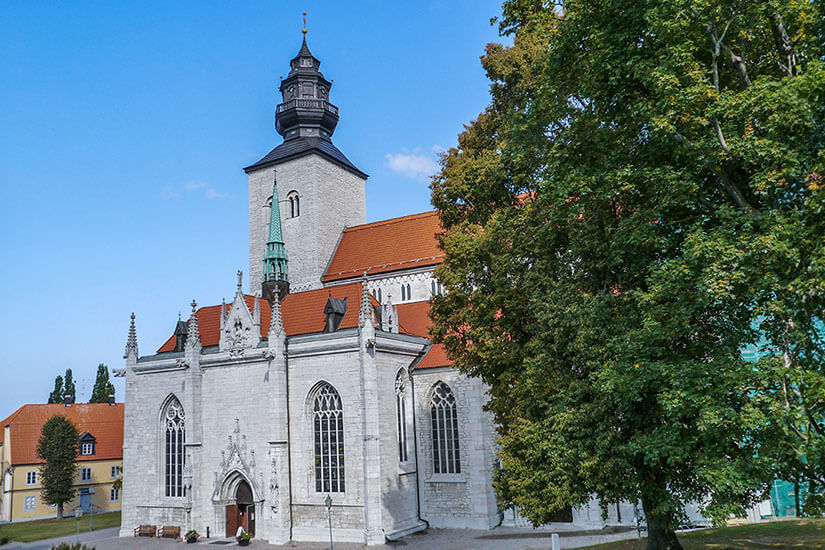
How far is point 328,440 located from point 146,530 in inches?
428

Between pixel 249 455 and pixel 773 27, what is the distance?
2304 centimetres

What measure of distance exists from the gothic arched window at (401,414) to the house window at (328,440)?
2.47 m

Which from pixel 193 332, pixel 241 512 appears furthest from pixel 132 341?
pixel 241 512

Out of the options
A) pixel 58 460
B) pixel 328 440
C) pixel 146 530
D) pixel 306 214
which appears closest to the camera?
pixel 328 440

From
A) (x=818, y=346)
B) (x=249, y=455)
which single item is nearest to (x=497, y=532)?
(x=249, y=455)

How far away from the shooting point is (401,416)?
83.3 ft

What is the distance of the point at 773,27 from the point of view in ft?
38.3

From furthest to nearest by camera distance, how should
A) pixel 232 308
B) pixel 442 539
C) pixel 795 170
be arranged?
pixel 232 308 < pixel 442 539 < pixel 795 170

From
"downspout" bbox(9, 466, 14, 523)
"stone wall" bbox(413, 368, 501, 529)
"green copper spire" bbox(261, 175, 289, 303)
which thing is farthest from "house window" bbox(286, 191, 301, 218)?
"downspout" bbox(9, 466, 14, 523)

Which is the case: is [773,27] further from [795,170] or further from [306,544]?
[306,544]

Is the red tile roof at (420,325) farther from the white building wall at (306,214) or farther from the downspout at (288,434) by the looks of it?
the white building wall at (306,214)

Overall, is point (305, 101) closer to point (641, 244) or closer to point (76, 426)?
point (76, 426)

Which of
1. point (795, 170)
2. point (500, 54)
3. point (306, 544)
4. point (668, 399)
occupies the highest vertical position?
point (500, 54)

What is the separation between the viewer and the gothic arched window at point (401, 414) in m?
25.0
